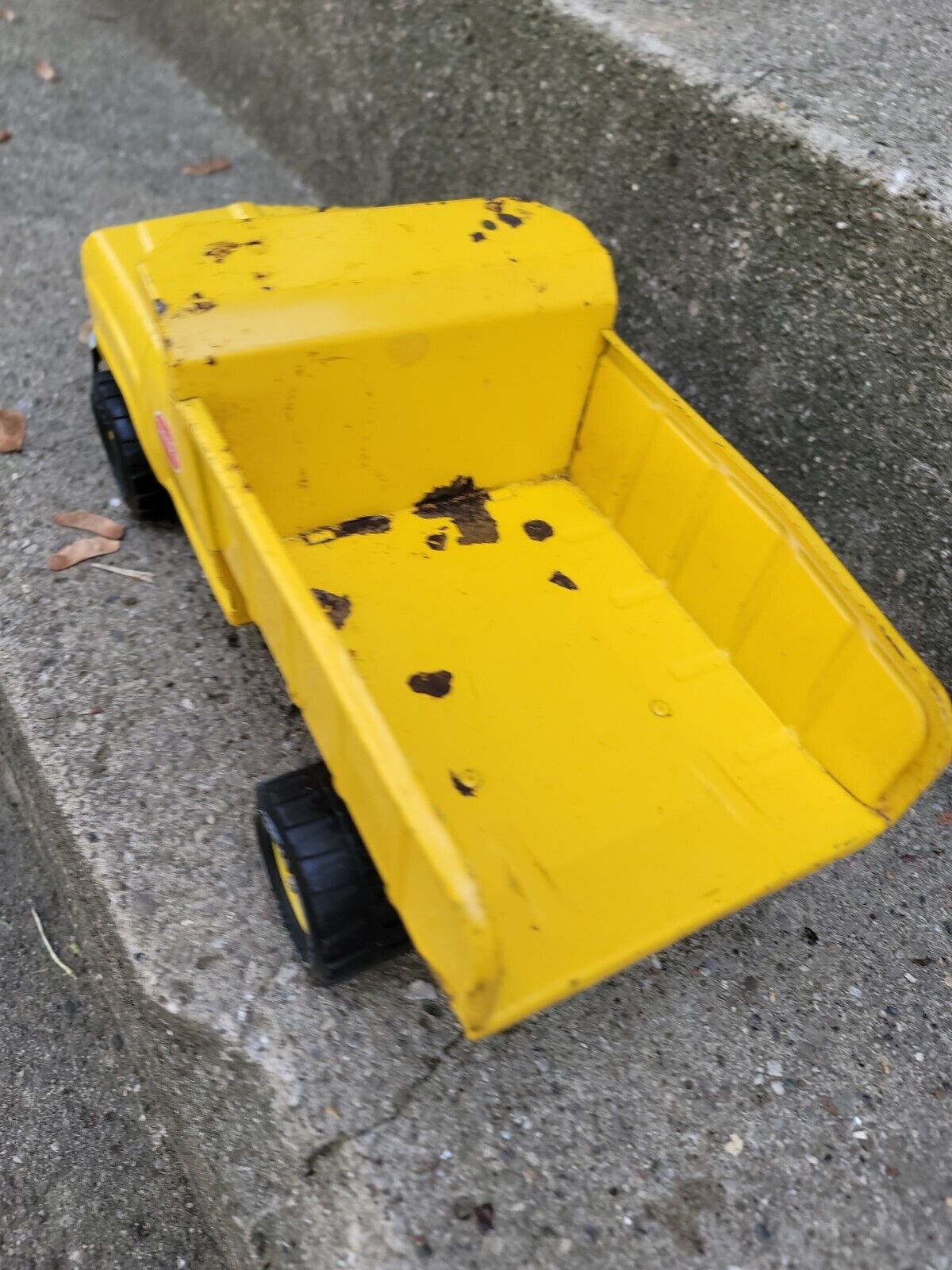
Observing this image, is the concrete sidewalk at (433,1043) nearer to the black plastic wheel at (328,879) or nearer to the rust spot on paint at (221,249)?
the black plastic wheel at (328,879)

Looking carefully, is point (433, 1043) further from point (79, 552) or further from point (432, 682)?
point (79, 552)

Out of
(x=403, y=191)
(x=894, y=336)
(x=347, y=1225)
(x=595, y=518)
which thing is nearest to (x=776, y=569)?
(x=595, y=518)

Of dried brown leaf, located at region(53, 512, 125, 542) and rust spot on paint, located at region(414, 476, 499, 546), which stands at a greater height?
rust spot on paint, located at region(414, 476, 499, 546)

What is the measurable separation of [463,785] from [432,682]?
22cm

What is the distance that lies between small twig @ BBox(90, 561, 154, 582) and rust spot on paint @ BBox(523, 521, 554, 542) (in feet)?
3.05

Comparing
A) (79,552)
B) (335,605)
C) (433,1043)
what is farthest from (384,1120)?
(79,552)

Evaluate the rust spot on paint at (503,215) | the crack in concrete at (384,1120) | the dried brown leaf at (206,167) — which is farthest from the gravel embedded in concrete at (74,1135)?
the dried brown leaf at (206,167)

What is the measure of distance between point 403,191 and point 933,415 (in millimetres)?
2028

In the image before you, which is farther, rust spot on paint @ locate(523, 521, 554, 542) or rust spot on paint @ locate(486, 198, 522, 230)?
rust spot on paint @ locate(523, 521, 554, 542)

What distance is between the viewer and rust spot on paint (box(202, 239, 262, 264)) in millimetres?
1643

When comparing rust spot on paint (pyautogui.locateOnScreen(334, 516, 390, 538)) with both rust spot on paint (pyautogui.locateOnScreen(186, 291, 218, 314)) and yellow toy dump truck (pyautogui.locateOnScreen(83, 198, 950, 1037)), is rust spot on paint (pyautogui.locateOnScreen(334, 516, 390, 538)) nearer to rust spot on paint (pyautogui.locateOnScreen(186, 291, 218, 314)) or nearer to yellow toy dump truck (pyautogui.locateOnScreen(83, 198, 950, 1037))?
yellow toy dump truck (pyautogui.locateOnScreen(83, 198, 950, 1037))

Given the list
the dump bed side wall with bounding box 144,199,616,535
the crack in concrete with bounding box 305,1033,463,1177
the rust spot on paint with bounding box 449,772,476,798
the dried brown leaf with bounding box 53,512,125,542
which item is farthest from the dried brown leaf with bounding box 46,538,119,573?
the crack in concrete with bounding box 305,1033,463,1177

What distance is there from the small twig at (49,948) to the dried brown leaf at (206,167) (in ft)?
9.37

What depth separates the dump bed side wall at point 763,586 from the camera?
1470 mm
